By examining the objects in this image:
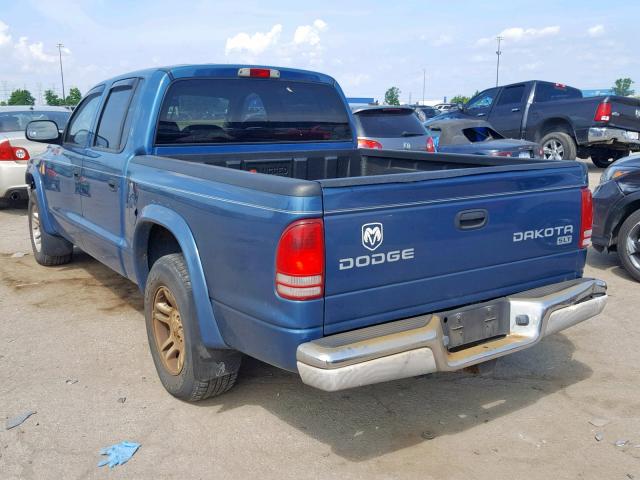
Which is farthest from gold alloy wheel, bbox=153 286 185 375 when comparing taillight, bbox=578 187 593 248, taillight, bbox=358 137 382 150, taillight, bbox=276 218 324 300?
taillight, bbox=358 137 382 150

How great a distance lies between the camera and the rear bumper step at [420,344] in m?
2.67

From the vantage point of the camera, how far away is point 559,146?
13.7m

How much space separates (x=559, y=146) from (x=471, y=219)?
1167cm

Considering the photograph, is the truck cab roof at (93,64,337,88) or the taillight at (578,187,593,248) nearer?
the taillight at (578,187,593,248)

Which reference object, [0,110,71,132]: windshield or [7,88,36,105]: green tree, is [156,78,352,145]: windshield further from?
[7,88,36,105]: green tree

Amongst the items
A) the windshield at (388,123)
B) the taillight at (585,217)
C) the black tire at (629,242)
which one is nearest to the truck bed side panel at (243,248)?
the taillight at (585,217)

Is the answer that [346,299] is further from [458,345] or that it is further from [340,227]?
[458,345]

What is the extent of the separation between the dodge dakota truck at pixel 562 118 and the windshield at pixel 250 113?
383 inches

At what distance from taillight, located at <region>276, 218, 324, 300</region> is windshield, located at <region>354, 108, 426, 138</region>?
21.4ft

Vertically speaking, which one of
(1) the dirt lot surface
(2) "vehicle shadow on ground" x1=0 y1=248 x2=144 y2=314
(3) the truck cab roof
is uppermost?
(3) the truck cab roof

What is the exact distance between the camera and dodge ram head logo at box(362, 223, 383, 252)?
2.77 meters

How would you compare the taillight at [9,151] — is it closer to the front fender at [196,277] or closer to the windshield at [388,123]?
the windshield at [388,123]

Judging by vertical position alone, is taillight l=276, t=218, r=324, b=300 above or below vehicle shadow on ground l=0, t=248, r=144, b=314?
above

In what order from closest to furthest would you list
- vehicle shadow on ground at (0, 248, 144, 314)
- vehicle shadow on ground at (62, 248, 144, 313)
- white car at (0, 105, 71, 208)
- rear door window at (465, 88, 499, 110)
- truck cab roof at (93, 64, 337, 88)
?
truck cab roof at (93, 64, 337, 88) < vehicle shadow on ground at (62, 248, 144, 313) < vehicle shadow on ground at (0, 248, 144, 314) < white car at (0, 105, 71, 208) < rear door window at (465, 88, 499, 110)
